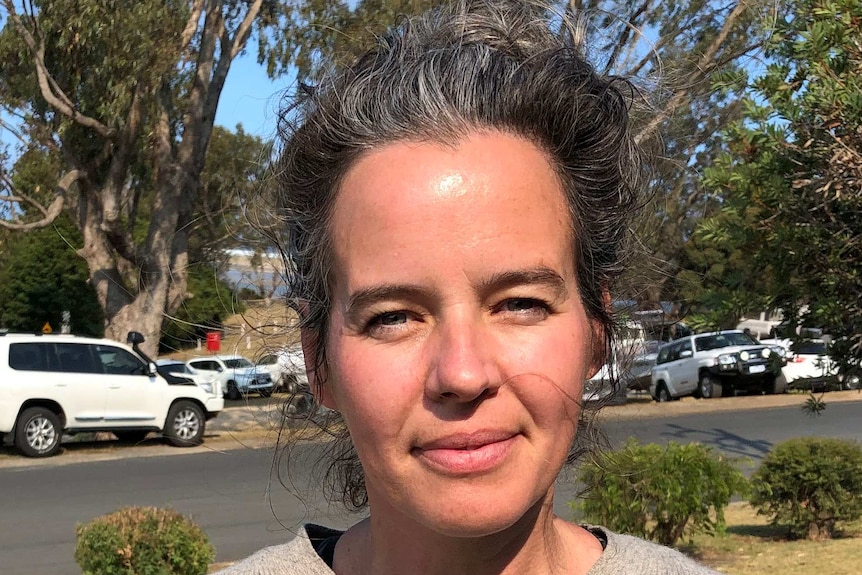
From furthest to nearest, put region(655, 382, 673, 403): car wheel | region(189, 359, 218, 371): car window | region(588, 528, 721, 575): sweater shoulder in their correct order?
region(189, 359, 218, 371): car window
region(655, 382, 673, 403): car wheel
region(588, 528, 721, 575): sweater shoulder

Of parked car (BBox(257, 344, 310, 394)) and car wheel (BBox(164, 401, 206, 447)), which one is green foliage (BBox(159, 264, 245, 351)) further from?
car wheel (BBox(164, 401, 206, 447))

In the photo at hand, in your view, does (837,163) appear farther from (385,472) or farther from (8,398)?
(8,398)

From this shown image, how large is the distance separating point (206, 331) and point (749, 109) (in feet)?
13.9

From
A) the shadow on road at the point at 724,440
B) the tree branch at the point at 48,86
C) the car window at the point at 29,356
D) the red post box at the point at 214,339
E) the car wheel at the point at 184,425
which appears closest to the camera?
the red post box at the point at 214,339

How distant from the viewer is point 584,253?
A: 1616mm

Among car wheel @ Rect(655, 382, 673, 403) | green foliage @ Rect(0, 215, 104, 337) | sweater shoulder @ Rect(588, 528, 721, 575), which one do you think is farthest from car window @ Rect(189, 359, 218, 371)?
sweater shoulder @ Rect(588, 528, 721, 575)

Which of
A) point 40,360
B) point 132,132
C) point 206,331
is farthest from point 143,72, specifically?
point 206,331

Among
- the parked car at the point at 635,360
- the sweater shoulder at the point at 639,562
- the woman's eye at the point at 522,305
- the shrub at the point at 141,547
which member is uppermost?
the woman's eye at the point at 522,305

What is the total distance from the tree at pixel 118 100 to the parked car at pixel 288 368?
15364 millimetres

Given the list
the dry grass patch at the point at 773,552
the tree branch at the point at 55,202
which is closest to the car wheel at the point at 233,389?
the dry grass patch at the point at 773,552

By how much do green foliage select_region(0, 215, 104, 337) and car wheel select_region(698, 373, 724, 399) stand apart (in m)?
23.8

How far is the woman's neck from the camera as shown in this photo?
1532mm

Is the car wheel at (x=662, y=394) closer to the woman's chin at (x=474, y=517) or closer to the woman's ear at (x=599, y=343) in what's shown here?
the woman's ear at (x=599, y=343)

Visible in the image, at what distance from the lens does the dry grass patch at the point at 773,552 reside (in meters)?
7.43
